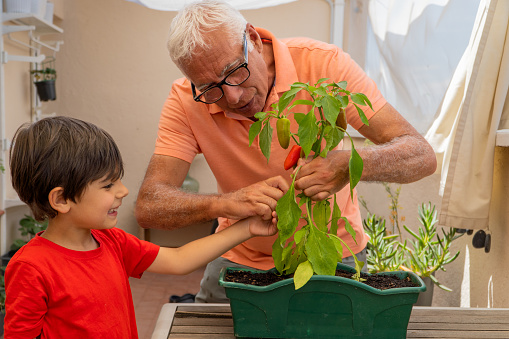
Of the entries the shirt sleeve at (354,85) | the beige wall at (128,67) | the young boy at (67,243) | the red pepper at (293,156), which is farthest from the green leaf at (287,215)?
the beige wall at (128,67)

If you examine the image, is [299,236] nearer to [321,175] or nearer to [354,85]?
[321,175]

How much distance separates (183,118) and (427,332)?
0.90 meters

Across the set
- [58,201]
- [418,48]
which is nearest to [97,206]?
[58,201]

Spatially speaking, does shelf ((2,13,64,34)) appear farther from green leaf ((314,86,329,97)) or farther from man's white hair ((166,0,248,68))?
green leaf ((314,86,329,97))

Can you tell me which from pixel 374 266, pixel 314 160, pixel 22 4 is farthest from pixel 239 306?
pixel 22 4

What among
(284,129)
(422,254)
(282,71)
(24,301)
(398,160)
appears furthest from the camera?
(422,254)

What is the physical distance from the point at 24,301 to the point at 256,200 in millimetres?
528

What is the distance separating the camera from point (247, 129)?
1570 mm

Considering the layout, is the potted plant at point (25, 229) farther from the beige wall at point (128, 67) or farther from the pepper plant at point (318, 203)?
the pepper plant at point (318, 203)

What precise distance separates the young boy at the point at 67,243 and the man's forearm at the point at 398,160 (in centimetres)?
58

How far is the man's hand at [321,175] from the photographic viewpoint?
1.18 m

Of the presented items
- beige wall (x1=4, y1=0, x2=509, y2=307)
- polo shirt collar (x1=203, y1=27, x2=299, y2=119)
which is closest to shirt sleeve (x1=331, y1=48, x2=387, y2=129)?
polo shirt collar (x1=203, y1=27, x2=299, y2=119)

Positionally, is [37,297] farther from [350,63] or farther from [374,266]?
[374,266]

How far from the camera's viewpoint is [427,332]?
118 centimetres
